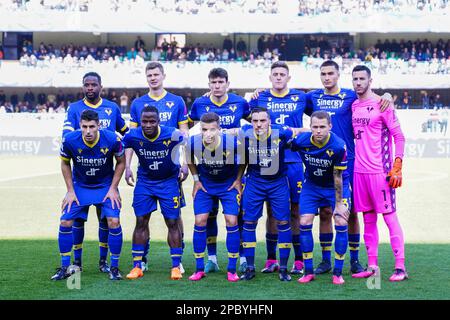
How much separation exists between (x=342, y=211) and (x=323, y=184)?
409 mm

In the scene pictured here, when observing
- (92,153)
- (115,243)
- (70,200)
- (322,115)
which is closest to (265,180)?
(322,115)

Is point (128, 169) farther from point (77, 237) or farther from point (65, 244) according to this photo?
point (65, 244)

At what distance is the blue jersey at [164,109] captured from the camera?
10.3 m

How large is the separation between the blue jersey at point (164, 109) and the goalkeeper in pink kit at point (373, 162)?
2.13 metres

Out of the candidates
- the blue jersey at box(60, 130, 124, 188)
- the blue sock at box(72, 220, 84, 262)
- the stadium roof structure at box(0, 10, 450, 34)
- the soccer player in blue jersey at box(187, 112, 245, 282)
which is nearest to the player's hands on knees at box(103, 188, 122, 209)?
the blue jersey at box(60, 130, 124, 188)

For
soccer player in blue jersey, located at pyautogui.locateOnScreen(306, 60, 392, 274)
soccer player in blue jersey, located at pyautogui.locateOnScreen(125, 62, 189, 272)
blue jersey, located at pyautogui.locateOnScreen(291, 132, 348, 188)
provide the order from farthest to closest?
soccer player in blue jersey, located at pyautogui.locateOnScreen(125, 62, 189, 272)
soccer player in blue jersey, located at pyautogui.locateOnScreen(306, 60, 392, 274)
blue jersey, located at pyautogui.locateOnScreen(291, 132, 348, 188)

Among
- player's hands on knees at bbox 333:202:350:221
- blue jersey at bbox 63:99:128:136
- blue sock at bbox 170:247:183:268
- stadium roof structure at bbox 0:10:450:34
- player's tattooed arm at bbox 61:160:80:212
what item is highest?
stadium roof structure at bbox 0:10:450:34

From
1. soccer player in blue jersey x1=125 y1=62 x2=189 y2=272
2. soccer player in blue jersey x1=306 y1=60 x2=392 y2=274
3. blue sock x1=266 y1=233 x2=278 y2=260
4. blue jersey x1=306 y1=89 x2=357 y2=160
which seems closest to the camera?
soccer player in blue jersey x1=306 y1=60 x2=392 y2=274

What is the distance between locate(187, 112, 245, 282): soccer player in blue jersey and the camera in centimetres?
935

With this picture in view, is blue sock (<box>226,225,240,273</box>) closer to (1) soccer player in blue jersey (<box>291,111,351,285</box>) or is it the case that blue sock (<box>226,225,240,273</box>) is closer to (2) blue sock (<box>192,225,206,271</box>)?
(2) blue sock (<box>192,225,206,271</box>)

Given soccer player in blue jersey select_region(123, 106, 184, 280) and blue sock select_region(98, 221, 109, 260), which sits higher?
soccer player in blue jersey select_region(123, 106, 184, 280)

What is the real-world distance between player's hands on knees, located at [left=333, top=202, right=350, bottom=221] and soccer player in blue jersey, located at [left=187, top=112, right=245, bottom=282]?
112cm

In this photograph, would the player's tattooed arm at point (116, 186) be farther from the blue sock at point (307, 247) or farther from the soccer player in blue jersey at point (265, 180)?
the blue sock at point (307, 247)

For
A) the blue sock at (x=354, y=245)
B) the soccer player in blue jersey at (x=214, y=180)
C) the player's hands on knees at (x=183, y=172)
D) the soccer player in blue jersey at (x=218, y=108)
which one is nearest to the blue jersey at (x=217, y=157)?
the soccer player in blue jersey at (x=214, y=180)
